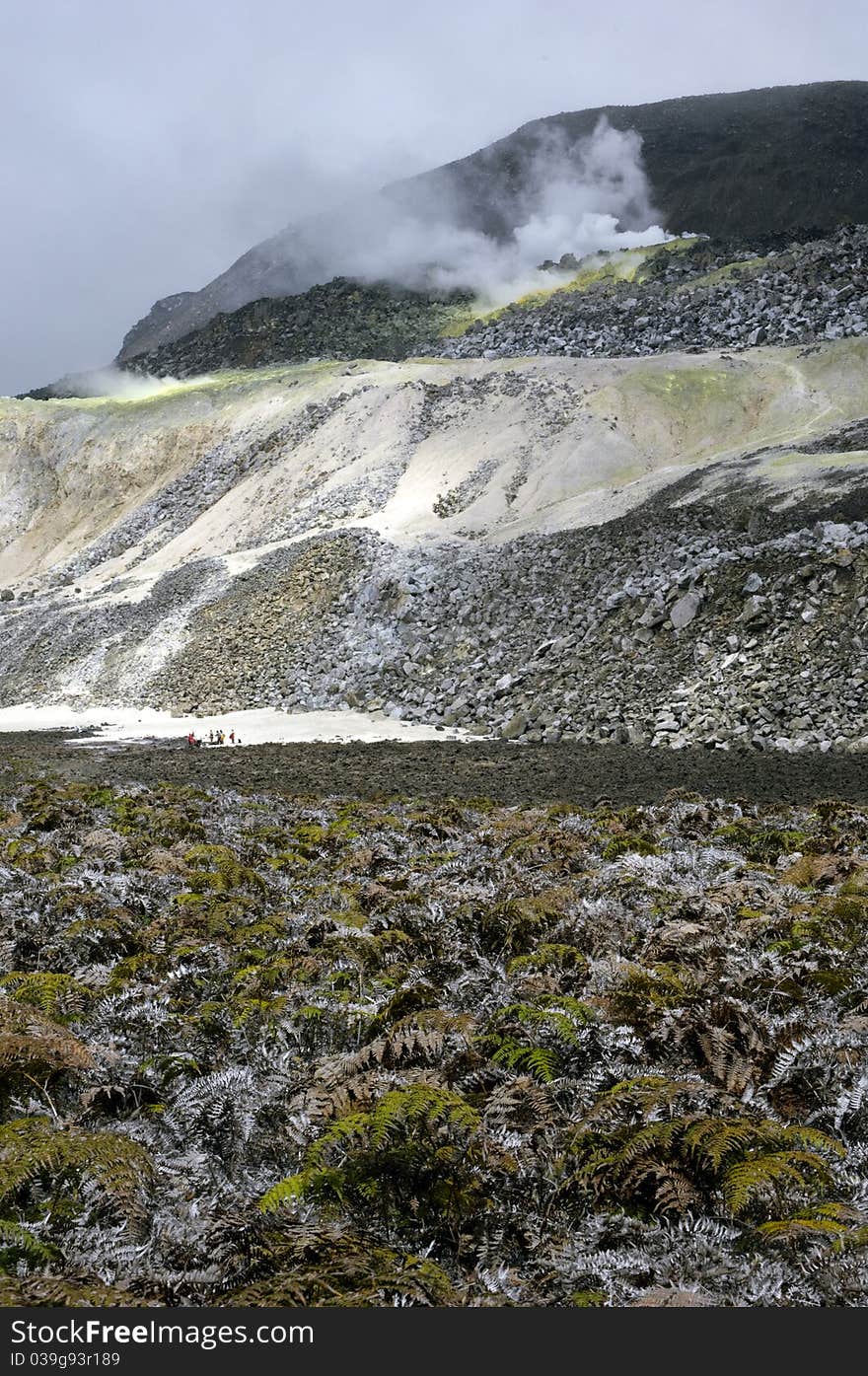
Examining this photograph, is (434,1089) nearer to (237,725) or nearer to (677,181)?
(237,725)

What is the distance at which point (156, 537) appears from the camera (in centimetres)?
5966

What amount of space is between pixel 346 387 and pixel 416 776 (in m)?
50.5

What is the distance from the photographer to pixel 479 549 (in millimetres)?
39594

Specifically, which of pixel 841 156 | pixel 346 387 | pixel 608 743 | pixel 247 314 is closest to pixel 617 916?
pixel 608 743

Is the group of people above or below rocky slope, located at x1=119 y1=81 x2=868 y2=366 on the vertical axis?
below

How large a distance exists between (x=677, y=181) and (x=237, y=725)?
137565mm

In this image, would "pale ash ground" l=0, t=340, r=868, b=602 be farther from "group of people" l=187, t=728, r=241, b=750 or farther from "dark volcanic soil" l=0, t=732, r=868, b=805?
"group of people" l=187, t=728, r=241, b=750

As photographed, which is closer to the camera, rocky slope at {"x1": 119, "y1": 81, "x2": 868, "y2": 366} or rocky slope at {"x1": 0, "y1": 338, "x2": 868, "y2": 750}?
rocky slope at {"x1": 0, "y1": 338, "x2": 868, "y2": 750}

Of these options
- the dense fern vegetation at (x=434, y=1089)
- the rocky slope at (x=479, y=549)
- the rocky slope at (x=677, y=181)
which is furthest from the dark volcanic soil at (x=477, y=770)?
the rocky slope at (x=677, y=181)

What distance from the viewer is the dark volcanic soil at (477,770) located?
16906 mm

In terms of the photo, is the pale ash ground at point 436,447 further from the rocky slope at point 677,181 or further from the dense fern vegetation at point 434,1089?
the rocky slope at point 677,181

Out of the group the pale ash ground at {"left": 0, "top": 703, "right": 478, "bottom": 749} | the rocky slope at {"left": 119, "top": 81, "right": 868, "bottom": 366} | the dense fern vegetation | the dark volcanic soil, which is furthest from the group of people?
the rocky slope at {"left": 119, "top": 81, "right": 868, "bottom": 366}

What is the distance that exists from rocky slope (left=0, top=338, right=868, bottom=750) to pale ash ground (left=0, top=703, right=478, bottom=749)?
1.07 m

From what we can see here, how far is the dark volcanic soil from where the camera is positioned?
55.5 ft
